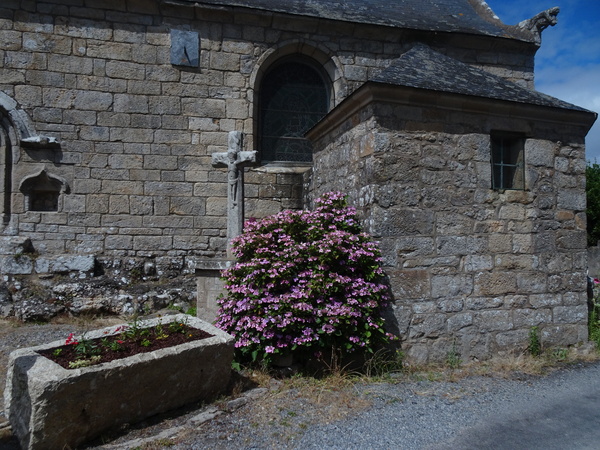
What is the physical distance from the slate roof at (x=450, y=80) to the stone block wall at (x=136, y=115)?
112 inches

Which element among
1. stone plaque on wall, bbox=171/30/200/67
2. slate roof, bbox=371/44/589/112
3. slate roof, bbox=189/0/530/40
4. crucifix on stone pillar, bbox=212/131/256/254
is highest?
slate roof, bbox=189/0/530/40

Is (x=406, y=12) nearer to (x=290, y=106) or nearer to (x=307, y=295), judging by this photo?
(x=290, y=106)

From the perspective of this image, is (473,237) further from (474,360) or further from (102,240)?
(102,240)

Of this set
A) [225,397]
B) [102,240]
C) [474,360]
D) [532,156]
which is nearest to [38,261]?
[102,240]

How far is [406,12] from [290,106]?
9.84ft

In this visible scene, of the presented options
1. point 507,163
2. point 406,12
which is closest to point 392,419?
point 507,163

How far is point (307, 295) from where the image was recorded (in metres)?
4.04

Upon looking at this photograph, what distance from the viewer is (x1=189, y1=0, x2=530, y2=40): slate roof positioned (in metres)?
7.57

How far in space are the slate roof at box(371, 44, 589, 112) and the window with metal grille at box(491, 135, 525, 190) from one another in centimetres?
46

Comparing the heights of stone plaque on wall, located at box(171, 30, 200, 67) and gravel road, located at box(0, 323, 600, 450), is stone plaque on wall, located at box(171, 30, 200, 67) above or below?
above

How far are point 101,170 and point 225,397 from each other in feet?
15.3

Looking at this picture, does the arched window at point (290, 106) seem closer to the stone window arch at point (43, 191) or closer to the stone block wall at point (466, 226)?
the stone block wall at point (466, 226)

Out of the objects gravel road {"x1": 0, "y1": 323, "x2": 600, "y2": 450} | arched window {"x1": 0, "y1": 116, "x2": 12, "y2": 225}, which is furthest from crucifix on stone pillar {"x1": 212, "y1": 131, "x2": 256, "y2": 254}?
arched window {"x1": 0, "y1": 116, "x2": 12, "y2": 225}

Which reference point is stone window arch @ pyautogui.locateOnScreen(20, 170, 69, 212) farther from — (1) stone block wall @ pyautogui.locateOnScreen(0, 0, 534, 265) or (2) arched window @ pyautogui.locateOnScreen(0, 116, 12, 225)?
(2) arched window @ pyautogui.locateOnScreen(0, 116, 12, 225)
